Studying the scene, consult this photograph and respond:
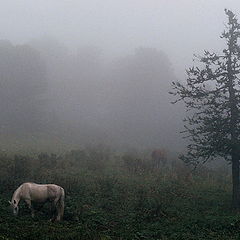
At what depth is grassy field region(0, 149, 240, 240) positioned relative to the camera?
13375 mm

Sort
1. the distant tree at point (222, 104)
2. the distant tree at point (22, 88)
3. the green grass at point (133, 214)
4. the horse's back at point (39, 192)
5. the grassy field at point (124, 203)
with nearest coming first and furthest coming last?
1. the green grass at point (133, 214)
2. the grassy field at point (124, 203)
3. the horse's back at point (39, 192)
4. the distant tree at point (222, 104)
5. the distant tree at point (22, 88)

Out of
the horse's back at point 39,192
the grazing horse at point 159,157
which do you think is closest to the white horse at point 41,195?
the horse's back at point 39,192

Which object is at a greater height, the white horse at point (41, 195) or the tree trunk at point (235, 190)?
the tree trunk at point (235, 190)

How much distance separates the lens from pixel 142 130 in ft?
209

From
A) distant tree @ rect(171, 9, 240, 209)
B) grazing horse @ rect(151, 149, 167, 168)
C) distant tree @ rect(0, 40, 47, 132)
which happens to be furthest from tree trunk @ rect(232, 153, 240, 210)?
distant tree @ rect(0, 40, 47, 132)

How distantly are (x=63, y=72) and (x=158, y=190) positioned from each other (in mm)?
58148

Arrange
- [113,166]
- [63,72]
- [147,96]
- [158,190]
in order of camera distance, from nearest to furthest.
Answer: [158,190] → [113,166] → [147,96] → [63,72]

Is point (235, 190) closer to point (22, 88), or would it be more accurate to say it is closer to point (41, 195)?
point (41, 195)

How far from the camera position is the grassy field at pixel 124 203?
43.9ft

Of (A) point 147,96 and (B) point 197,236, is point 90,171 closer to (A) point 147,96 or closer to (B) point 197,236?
(B) point 197,236

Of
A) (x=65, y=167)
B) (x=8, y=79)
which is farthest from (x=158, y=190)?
(x=8, y=79)

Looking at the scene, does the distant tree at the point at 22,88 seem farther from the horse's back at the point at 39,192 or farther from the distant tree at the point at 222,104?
the horse's back at the point at 39,192

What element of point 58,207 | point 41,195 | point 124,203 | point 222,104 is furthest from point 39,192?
point 222,104

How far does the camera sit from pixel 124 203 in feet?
63.4
